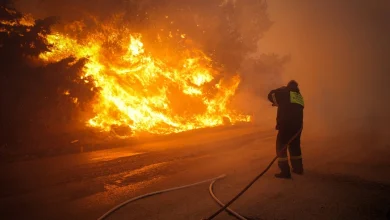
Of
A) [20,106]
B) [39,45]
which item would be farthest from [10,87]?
[39,45]

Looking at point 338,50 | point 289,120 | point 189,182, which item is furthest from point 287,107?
point 338,50

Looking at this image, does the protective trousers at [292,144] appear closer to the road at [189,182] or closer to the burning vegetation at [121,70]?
the road at [189,182]

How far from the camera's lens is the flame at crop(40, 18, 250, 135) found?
11820 millimetres

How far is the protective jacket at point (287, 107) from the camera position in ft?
17.3

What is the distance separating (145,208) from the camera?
149 inches

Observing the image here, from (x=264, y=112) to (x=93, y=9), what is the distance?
21.2m

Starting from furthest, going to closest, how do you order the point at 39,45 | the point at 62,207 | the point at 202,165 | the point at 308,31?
the point at 308,31, the point at 39,45, the point at 202,165, the point at 62,207

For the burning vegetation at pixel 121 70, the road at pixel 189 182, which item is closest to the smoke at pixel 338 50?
the burning vegetation at pixel 121 70

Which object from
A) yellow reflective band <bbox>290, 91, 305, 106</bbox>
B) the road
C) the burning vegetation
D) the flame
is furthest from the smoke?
yellow reflective band <bbox>290, 91, 305, 106</bbox>

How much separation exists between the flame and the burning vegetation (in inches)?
1.9

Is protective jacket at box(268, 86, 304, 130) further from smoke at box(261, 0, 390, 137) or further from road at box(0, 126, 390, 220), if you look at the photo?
smoke at box(261, 0, 390, 137)

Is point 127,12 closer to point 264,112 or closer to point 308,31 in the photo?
point 264,112

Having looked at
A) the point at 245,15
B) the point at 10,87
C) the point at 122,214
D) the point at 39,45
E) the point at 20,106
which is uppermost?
the point at 245,15

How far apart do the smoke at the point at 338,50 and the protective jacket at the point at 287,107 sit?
89.5 feet
